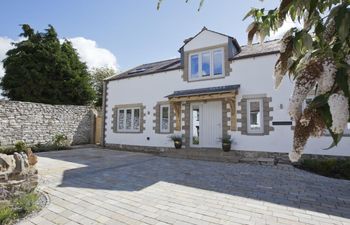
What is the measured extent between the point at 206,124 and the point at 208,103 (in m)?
1.02

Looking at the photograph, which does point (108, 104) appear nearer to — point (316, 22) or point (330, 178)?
point (330, 178)

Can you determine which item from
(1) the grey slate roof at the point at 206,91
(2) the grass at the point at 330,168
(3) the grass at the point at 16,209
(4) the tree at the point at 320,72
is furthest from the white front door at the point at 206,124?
(4) the tree at the point at 320,72

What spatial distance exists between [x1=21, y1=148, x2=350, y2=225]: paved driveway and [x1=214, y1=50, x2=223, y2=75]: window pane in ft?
17.1

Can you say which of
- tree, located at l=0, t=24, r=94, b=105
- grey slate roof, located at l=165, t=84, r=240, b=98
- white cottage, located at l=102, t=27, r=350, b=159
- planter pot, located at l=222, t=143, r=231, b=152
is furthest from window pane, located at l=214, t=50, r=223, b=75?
tree, located at l=0, t=24, r=94, b=105

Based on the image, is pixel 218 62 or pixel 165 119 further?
pixel 165 119

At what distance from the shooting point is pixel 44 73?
19578mm

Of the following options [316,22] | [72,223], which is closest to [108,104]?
[72,223]

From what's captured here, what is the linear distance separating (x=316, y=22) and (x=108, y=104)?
47.1 ft

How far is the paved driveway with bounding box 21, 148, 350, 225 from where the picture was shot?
12.3ft

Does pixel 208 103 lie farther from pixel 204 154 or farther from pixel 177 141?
pixel 204 154

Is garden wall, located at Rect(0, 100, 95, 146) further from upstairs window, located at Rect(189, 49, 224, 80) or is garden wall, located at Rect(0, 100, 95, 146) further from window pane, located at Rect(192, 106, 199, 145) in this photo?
upstairs window, located at Rect(189, 49, 224, 80)

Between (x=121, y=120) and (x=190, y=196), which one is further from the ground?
(x=121, y=120)

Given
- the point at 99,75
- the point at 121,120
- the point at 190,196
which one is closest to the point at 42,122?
the point at 121,120

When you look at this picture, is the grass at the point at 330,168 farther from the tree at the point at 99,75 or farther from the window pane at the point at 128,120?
the tree at the point at 99,75
